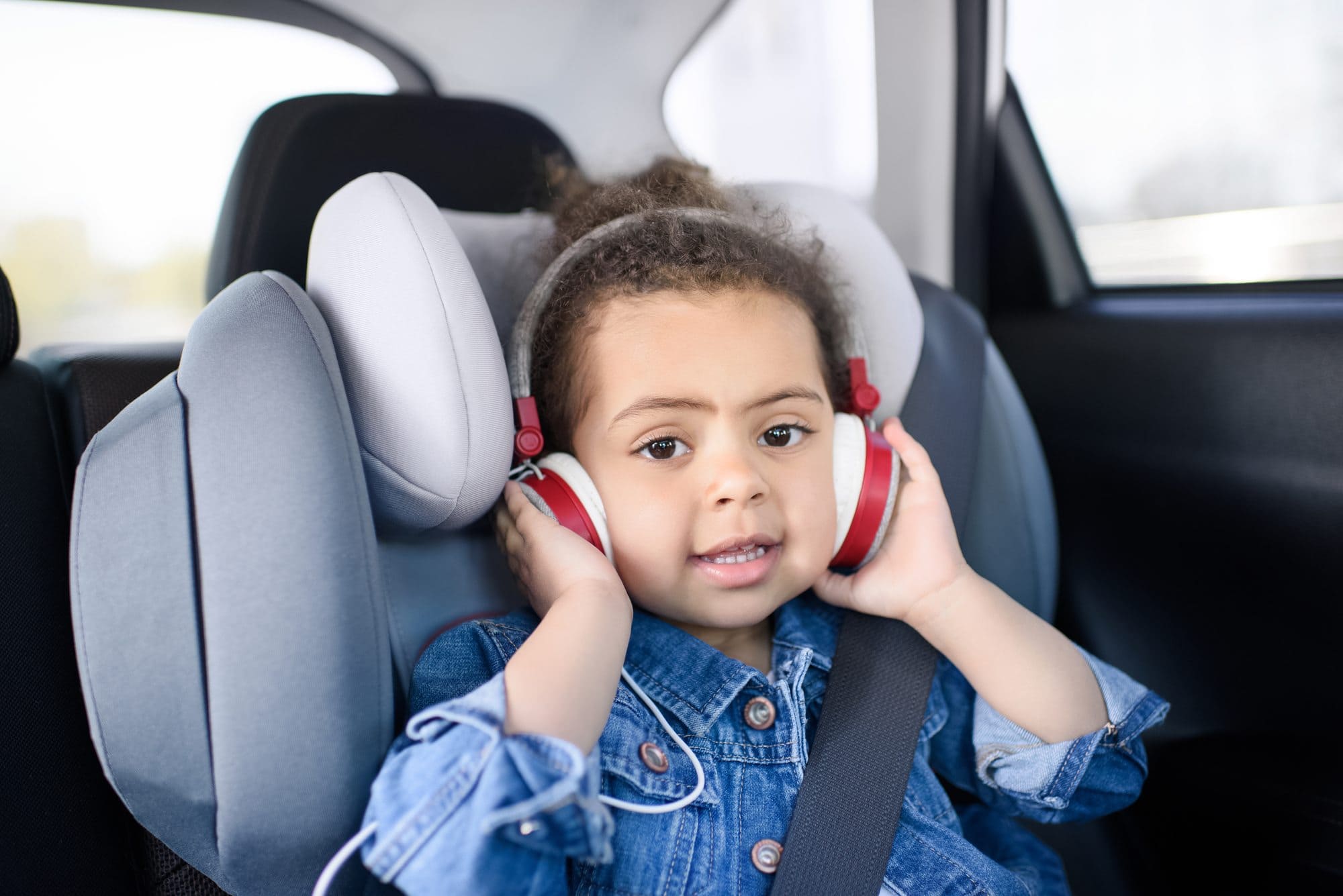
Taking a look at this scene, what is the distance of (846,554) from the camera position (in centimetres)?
109

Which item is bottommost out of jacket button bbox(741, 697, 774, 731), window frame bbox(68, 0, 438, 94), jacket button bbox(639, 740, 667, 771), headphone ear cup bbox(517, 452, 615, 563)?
jacket button bbox(741, 697, 774, 731)

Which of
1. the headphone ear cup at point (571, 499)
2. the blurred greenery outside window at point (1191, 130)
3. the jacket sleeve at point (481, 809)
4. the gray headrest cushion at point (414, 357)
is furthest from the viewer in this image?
the blurred greenery outside window at point (1191, 130)

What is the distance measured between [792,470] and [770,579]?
124 mm

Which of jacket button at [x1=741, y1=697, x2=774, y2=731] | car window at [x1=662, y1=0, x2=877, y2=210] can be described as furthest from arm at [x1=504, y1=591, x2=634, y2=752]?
car window at [x1=662, y1=0, x2=877, y2=210]

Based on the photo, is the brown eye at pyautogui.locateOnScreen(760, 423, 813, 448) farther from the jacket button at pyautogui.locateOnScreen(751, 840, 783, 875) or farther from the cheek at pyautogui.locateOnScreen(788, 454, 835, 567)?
the jacket button at pyautogui.locateOnScreen(751, 840, 783, 875)

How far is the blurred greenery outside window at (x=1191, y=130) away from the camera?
139 centimetres

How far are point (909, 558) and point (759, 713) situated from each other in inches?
10.3

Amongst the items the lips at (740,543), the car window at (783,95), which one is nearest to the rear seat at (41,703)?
the lips at (740,543)

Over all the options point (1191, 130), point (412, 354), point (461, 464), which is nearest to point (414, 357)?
point (412, 354)

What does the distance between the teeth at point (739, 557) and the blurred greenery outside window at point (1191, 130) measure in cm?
101

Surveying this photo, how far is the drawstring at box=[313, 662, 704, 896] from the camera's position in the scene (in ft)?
2.43

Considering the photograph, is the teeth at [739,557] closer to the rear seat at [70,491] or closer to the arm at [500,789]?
the arm at [500,789]

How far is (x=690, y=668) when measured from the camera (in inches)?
40.7

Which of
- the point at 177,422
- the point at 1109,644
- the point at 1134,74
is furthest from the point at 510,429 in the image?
the point at 1134,74
